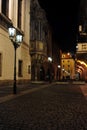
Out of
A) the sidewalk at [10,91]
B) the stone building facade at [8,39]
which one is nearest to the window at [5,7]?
the stone building facade at [8,39]

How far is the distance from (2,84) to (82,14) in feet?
107

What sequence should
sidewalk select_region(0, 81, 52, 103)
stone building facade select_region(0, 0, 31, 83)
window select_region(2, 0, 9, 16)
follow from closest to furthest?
sidewalk select_region(0, 81, 52, 103) < stone building facade select_region(0, 0, 31, 83) < window select_region(2, 0, 9, 16)

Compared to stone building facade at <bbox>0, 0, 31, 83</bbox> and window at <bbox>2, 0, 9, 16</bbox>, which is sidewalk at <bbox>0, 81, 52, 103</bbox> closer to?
stone building facade at <bbox>0, 0, 31, 83</bbox>

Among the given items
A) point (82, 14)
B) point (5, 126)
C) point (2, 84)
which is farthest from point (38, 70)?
point (5, 126)

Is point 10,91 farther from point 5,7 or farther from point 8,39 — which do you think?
point 5,7

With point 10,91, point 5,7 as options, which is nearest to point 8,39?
point 5,7

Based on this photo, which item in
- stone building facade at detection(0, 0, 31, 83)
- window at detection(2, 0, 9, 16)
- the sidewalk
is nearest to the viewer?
the sidewalk

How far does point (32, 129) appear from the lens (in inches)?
326

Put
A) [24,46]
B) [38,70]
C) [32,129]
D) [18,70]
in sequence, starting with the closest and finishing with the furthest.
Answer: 1. [32,129]
2. [18,70]
3. [24,46]
4. [38,70]

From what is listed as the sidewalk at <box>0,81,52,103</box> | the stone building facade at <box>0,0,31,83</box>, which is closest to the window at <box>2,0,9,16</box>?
the stone building facade at <box>0,0,31,83</box>

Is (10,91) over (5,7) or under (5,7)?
under

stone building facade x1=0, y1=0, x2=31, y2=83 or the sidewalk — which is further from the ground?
stone building facade x1=0, y1=0, x2=31, y2=83

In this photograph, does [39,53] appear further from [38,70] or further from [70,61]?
[70,61]

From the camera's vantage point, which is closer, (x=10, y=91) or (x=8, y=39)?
(x=10, y=91)
